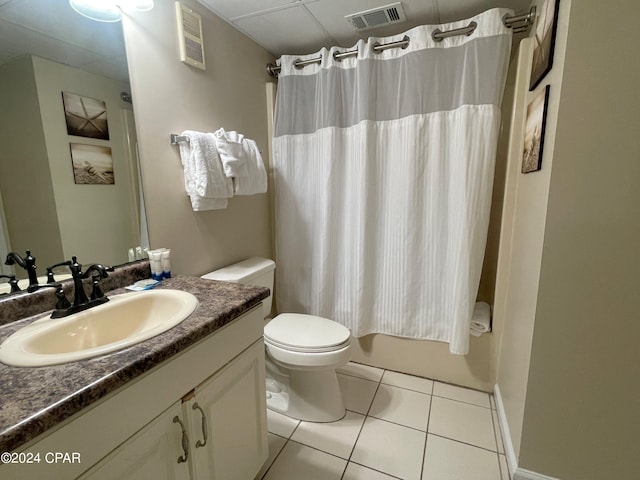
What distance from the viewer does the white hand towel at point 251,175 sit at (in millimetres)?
1591

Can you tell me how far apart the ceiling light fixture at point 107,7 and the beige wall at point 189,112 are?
41 millimetres

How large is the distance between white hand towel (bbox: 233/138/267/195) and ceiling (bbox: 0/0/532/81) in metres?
0.59

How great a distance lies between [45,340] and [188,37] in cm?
→ 138

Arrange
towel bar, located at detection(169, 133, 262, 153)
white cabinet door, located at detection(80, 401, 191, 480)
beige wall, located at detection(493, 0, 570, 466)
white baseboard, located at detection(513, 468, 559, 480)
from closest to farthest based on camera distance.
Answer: white cabinet door, located at detection(80, 401, 191, 480), beige wall, located at detection(493, 0, 570, 466), white baseboard, located at detection(513, 468, 559, 480), towel bar, located at detection(169, 133, 262, 153)

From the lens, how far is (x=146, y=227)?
4.36ft

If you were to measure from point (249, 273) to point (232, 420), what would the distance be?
2.49 feet

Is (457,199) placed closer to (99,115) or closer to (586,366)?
(586,366)

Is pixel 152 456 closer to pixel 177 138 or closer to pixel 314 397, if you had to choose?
pixel 314 397

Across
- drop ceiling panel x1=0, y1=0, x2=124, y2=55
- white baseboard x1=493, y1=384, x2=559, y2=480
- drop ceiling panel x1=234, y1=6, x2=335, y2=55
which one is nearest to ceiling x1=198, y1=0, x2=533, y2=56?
drop ceiling panel x1=234, y1=6, x2=335, y2=55

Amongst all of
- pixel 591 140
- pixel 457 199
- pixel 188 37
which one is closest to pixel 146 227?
pixel 188 37

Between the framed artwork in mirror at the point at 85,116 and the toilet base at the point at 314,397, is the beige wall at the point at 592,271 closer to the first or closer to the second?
the toilet base at the point at 314,397

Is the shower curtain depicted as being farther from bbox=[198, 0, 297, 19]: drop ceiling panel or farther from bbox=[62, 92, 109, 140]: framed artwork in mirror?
bbox=[62, 92, 109, 140]: framed artwork in mirror

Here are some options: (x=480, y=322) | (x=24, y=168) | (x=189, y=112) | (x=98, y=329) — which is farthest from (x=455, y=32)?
(x=98, y=329)

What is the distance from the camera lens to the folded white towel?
140cm
